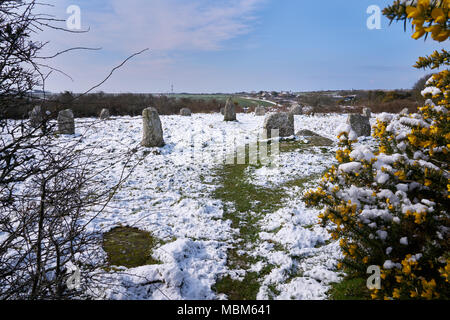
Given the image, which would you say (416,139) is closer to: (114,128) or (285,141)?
(285,141)

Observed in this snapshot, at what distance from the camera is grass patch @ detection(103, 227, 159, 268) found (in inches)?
155

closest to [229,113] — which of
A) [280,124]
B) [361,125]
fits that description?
[280,124]

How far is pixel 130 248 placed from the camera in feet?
14.1

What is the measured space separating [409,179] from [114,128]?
14475mm

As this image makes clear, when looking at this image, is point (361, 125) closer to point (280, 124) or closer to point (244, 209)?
point (280, 124)

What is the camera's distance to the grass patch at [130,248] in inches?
155

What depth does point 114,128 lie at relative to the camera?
46.3 feet

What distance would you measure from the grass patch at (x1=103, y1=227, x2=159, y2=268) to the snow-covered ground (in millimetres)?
174

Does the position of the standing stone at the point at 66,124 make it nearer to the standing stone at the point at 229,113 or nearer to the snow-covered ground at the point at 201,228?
the snow-covered ground at the point at 201,228

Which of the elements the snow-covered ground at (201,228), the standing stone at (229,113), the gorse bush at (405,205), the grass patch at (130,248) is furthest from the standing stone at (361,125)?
the grass patch at (130,248)

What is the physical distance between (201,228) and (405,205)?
3.62 meters

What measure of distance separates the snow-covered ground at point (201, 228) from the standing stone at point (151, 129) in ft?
1.75

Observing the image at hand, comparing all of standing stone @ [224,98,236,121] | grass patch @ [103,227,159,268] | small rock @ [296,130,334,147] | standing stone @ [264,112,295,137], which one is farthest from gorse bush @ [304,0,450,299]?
standing stone @ [224,98,236,121]
